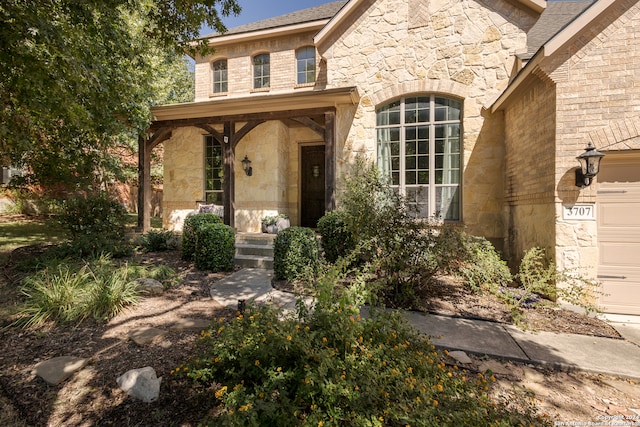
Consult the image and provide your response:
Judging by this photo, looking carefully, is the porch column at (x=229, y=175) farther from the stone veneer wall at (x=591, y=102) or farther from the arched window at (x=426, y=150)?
the stone veneer wall at (x=591, y=102)

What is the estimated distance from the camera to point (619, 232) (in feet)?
13.9

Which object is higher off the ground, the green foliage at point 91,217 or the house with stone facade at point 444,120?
the house with stone facade at point 444,120

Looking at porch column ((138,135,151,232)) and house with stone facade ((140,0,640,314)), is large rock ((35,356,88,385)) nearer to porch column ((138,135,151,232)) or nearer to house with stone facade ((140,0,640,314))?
house with stone facade ((140,0,640,314))

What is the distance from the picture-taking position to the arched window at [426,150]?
6.86 metres

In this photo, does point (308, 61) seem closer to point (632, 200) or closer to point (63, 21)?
point (63, 21)

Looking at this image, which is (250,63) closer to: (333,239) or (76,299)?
(333,239)

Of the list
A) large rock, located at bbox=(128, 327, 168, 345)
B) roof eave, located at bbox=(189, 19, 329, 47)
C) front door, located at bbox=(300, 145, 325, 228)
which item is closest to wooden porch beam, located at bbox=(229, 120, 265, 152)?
front door, located at bbox=(300, 145, 325, 228)

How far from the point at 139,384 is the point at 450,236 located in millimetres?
3979

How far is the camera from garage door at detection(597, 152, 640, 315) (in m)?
4.21

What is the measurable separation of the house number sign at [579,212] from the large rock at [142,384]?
18.2 feet

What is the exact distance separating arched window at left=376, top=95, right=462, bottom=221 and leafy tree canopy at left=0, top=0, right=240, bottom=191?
4277 millimetres

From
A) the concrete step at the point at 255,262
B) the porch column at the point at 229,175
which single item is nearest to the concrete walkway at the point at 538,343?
the concrete step at the point at 255,262

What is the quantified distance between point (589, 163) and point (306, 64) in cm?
816

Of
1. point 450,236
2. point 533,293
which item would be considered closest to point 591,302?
point 533,293
